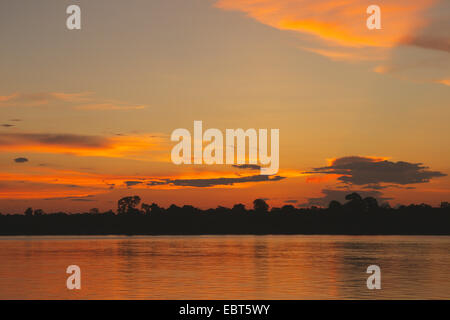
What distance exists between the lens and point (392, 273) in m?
70.1


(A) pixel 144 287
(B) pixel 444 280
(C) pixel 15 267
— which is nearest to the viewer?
(A) pixel 144 287

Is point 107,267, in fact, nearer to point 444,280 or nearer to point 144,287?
point 144,287
